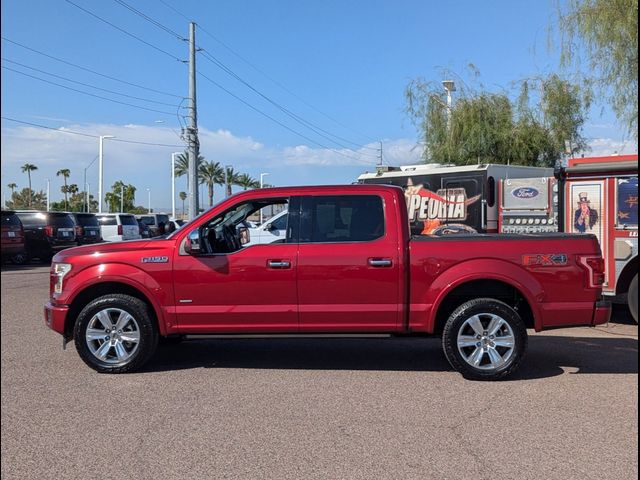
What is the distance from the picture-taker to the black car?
20.1m

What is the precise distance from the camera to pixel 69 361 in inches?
266

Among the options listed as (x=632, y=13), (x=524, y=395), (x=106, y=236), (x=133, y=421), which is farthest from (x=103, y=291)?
(x=106, y=236)

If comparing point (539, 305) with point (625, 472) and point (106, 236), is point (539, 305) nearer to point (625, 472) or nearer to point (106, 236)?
point (625, 472)

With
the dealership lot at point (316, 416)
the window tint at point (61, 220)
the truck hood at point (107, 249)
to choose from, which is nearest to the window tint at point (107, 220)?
the window tint at point (61, 220)

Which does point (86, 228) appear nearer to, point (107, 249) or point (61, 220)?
point (61, 220)

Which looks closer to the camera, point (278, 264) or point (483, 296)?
point (278, 264)

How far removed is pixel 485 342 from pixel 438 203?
737 cm

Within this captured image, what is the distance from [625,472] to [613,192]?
19.9ft

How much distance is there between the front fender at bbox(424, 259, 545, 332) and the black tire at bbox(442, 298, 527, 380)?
215 mm

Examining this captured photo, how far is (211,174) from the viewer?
68.8m

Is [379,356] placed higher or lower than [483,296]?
lower

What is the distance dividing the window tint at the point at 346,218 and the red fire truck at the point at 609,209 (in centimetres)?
455

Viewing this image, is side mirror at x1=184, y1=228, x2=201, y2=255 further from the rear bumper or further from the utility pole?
the utility pole

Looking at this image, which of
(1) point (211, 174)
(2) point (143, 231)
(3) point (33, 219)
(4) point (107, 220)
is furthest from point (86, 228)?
(1) point (211, 174)
